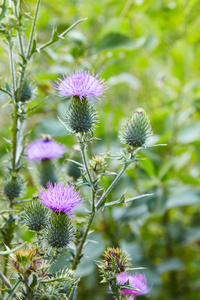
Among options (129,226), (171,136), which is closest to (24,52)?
(171,136)

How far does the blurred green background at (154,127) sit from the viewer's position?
1.99 metres

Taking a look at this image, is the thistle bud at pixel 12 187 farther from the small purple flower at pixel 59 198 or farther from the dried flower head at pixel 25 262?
the dried flower head at pixel 25 262

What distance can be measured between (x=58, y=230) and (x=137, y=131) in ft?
1.31

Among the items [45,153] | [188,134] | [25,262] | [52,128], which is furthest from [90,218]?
[188,134]

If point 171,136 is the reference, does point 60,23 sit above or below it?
above

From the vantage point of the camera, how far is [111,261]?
892 millimetres

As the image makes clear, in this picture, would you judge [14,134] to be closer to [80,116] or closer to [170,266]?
[80,116]

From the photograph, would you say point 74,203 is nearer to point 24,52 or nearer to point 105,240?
point 24,52

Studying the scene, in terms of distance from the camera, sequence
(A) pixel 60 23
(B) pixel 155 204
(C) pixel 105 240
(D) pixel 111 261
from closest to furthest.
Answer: (D) pixel 111 261 < (B) pixel 155 204 < (C) pixel 105 240 < (A) pixel 60 23

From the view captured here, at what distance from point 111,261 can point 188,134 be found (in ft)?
5.28

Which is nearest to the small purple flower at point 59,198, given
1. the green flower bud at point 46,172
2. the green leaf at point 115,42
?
the green flower bud at point 46,172

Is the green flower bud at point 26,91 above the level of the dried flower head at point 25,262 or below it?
above

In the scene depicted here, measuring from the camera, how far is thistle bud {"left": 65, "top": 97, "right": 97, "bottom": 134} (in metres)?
1.07

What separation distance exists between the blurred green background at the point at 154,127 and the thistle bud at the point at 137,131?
2.33 feet
